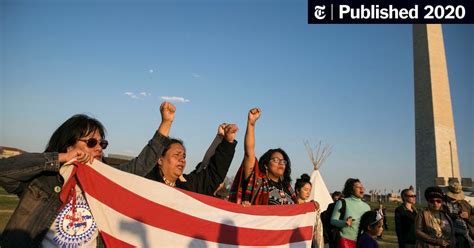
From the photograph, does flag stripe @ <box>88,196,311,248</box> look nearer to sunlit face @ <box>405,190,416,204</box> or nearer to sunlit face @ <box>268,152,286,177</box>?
sunlit face @ <box>268,152,286,177</box>

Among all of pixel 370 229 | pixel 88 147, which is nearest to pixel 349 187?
pixel 370 229

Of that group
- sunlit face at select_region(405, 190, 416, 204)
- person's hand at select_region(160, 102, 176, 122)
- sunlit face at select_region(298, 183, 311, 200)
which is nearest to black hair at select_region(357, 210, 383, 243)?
sunlit face at select_region(298, 183, 311, 200)

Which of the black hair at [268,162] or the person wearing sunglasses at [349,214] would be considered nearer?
the black hair at [268,162]

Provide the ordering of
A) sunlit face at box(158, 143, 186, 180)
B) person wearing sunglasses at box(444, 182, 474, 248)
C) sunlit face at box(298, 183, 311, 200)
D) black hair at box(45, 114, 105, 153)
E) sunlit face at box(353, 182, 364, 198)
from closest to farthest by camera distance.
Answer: black hair at box(45, 114, 105, 153) < sunlit face at box(158, 143, 186, 180) < sunlit face at box(353, 182, 364, 198) < sunlit face at box(298, 183, 311, 200) < person wearing sunglasses at box(444, 182, 474, 248)

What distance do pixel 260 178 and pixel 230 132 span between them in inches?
31.3

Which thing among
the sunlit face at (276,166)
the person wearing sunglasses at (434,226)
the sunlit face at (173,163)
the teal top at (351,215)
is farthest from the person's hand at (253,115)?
the person wearing sunglasses at (434,226)

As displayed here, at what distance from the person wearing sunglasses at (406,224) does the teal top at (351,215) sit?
1.49m

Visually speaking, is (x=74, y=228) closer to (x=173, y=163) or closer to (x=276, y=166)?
(x=173, y=163)

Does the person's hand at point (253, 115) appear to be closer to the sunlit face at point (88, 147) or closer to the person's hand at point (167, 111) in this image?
the person's hand at point (167, 111)

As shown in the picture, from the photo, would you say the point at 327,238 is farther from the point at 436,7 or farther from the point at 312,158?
the point at 436,7

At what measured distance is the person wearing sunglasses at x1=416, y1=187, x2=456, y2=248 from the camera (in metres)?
5.43

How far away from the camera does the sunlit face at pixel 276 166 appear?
3.94 metres

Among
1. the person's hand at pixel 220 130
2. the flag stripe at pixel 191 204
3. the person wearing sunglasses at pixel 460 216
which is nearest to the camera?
the flag stripe at pixel 191 204

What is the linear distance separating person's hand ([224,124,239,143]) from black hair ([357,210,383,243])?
8.75ft
